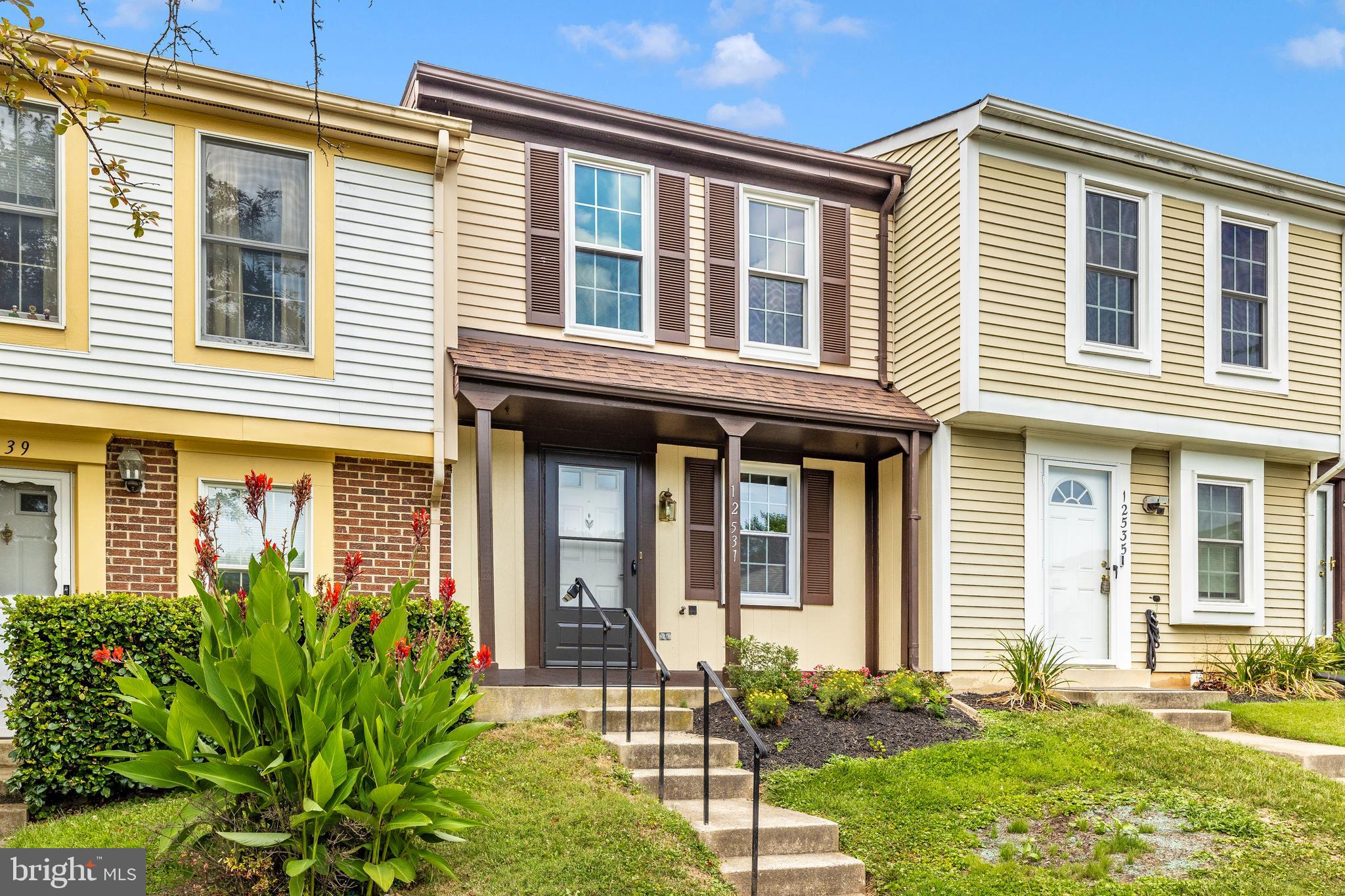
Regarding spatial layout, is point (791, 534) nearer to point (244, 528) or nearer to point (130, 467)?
point (244, 528)

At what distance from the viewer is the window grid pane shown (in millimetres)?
11117

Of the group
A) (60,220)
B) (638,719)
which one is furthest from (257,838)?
(60,220)

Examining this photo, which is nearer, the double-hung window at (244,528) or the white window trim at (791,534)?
the double-hung window at (244,528)

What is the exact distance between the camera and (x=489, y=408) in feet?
29.0

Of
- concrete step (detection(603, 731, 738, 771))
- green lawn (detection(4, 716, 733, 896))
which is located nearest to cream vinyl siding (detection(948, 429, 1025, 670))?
concrete step (detection(603, 731, 738, 771))

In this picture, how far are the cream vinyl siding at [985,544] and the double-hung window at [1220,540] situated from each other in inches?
93.4

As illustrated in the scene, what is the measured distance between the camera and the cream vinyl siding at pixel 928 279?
34.7 ft

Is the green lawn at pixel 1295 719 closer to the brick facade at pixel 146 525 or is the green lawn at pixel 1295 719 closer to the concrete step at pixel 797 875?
the concrete step at pixel 797 875

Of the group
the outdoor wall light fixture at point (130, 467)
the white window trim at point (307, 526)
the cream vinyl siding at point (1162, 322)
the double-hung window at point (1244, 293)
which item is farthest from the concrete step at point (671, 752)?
the double-hung window at point (1244, 293)

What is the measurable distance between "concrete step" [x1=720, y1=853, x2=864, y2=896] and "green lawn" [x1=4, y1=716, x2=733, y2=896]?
153 mm

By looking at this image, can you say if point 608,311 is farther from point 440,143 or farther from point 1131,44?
point 1131,44

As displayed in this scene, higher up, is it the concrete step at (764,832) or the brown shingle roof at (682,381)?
the brown shingle roof at (682,381)

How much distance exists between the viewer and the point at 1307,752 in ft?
27.6

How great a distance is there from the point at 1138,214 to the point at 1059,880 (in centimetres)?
780
